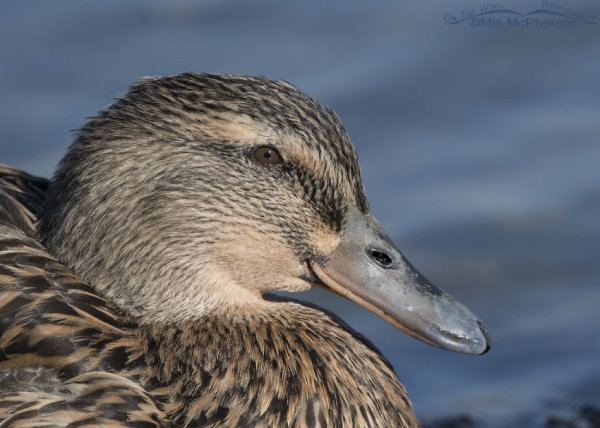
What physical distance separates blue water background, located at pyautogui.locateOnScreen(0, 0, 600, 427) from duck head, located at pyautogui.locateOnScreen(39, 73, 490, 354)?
7.01ft

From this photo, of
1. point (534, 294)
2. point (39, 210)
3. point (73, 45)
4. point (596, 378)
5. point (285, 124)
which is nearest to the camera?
point (285, 124)

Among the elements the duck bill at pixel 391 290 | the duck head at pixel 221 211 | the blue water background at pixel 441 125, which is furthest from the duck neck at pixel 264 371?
the blue water background at pixel 441 125

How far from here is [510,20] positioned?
8.65 meters

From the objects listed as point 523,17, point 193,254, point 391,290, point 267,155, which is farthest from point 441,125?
point 193,254

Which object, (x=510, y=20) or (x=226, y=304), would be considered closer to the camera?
(x=226, y=304)

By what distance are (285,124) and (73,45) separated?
4.51m

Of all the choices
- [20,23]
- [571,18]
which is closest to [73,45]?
[20,23]

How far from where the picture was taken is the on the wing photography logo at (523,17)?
8.59 meters

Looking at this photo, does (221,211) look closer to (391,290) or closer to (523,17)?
(391,290)

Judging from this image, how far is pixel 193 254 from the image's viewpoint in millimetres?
4496

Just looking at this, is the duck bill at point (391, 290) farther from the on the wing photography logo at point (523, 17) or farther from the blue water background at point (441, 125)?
the on the wing photography logo at point (523, 17)

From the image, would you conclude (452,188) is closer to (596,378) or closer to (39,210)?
(596,378)

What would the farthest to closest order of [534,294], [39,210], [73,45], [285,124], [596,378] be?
[73,45] < [534,294] < [596,378] < [39,210] < [285,124]

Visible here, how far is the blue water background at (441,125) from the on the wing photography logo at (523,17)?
38mm
